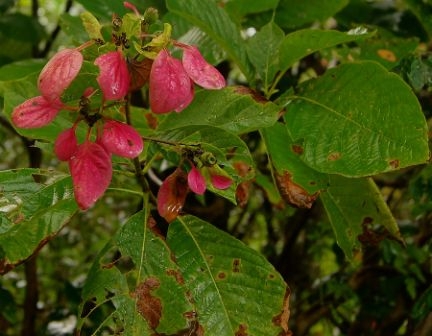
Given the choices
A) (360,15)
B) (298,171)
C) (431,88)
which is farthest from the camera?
(360,15)

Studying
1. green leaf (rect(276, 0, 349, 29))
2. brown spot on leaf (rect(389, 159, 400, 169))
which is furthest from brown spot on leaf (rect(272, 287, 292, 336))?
green leaf (rect(276, 0, 349, 29))

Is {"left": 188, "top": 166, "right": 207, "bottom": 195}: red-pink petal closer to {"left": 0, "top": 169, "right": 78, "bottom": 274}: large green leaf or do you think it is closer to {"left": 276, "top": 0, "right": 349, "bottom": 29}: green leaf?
{"left": 0, "top": 169, "right": 78, "bottom": 274}: large green leaf

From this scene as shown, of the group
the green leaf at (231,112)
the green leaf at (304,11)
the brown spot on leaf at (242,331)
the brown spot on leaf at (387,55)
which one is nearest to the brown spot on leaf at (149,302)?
the brown spot on leaf at (242,331)

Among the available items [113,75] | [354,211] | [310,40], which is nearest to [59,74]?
[113,75]

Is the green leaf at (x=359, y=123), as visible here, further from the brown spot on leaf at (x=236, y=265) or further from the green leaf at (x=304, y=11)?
the green leaf at (x=304, y=11)

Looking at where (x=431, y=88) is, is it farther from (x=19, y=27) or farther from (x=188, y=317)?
(x=19, y=27)

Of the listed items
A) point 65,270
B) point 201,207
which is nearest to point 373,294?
point 201,207
